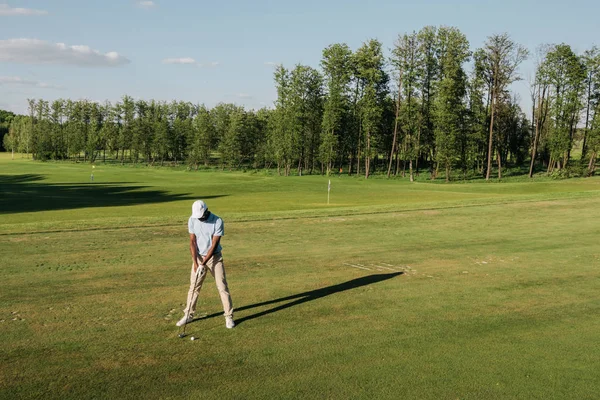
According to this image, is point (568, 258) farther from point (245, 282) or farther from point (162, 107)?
point (162, 107)

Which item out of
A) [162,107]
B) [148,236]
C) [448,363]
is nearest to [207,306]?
[448,363]

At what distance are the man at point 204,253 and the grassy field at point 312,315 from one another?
1.42 ft

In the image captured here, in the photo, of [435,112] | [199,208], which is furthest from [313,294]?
[435,112]

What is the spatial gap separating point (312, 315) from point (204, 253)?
8.15ft

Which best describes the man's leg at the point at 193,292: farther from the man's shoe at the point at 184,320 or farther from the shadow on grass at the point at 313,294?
the shadow on grass at the point at 313,294

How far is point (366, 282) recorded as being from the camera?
13.2 meters

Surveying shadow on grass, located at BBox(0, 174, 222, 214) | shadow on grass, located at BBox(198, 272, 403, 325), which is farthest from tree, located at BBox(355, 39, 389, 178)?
shadow on grass, located at BBox(198, 272, 403, 325)

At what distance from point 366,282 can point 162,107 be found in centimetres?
15186

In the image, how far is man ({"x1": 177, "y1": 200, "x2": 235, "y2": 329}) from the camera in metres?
9.80

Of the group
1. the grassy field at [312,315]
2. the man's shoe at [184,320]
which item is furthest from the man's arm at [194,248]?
the grassy field at [312,315]

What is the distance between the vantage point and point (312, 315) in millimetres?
10352

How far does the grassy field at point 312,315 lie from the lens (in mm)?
7258

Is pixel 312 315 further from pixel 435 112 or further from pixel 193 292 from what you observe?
pixel 435 112

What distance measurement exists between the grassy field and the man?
0.43m
